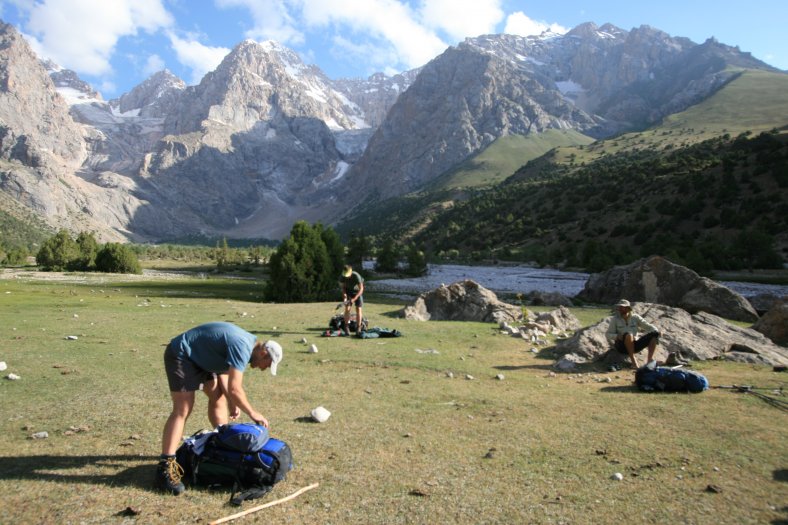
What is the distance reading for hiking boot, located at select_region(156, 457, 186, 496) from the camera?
5633mm

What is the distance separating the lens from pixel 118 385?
32.4ft

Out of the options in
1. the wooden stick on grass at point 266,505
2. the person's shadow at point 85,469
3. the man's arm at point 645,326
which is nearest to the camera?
the wooden stick on grass at point 266,505

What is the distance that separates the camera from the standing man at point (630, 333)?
42.9 feet

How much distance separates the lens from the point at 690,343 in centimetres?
1473

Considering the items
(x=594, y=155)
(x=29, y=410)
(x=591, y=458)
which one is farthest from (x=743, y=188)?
(x=594, y=155)

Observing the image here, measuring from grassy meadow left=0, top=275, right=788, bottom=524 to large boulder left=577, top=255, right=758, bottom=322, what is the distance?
42.1 feet

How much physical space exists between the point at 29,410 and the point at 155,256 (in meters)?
169

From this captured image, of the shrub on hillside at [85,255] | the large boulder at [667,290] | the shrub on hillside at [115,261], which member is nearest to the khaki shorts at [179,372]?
the large boulder at [667,290]

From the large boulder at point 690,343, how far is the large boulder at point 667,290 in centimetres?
932

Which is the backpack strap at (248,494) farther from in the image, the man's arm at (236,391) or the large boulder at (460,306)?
the large boulder at (460,306)

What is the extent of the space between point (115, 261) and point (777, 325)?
241ft

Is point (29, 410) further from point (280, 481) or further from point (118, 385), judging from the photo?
point (280, 481)

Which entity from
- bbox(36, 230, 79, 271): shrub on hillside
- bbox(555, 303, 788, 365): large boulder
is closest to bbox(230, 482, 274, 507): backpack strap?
bbox(555, 303, 788, 365): large boulder

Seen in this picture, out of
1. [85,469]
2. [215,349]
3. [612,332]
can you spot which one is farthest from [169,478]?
[612,332]
